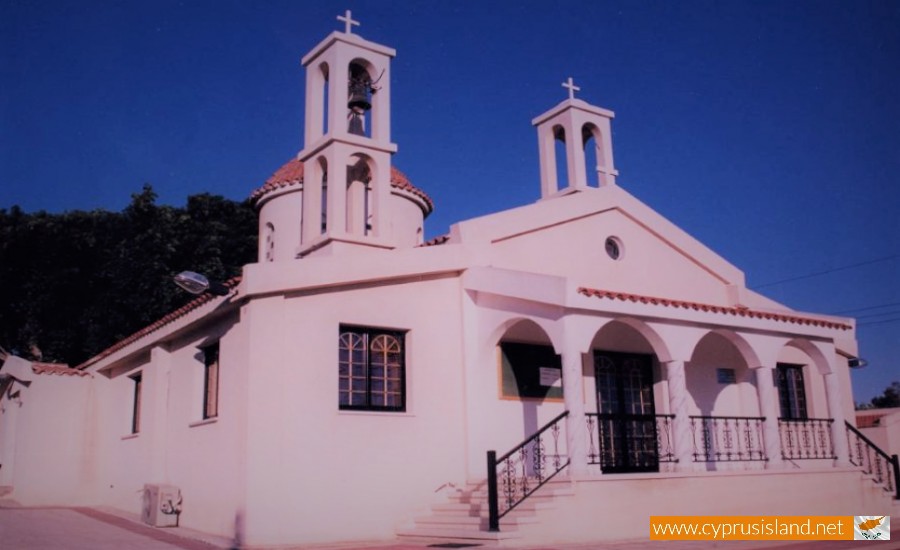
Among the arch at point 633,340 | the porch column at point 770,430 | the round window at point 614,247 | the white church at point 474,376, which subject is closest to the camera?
the white church at point 474,376

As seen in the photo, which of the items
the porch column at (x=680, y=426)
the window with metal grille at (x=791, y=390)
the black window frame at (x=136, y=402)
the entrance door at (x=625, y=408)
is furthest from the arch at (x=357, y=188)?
the window with metal grille at (x=791, y=390)

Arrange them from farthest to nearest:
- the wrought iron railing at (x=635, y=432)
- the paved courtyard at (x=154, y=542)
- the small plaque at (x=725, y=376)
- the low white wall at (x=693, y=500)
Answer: the small plaque at (x=725, y=376), the wrought iron railing at (x=635, y=432), the low white wall at (x=693, y=500), the paved courtyard at (x=154, y=542)

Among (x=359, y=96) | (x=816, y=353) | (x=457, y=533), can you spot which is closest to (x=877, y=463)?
(x=816, y=353)

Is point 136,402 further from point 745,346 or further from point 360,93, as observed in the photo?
point 745,346

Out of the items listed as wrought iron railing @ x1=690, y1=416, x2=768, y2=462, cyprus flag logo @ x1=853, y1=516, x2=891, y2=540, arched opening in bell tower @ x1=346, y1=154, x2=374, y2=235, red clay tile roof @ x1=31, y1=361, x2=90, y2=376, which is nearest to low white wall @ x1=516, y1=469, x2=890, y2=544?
cyprus flag logo @ x1=853, y1=516, x2=891, y2=540

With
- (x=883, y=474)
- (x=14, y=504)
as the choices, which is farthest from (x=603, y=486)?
(x=14, y=504)

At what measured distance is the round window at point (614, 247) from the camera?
16625mm

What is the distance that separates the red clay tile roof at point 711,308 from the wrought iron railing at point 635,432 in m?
1.90

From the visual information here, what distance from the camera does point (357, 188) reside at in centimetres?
1617

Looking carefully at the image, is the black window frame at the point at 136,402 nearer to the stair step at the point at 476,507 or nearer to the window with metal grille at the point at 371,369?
the window with metal grille at the point at 371,369

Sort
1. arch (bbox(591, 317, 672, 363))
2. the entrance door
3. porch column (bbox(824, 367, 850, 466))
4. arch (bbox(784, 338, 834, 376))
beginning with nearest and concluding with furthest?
arch (bbox(591, 317, 672, 363)) < the entrance door < porch column (bbox(824, 367, 850, 466)) < arch (bbox(784, 338, 834, 376))

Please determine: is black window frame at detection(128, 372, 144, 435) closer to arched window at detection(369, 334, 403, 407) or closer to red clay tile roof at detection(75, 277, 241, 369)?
red clay tile roof at detection(75, 277, 241, 369)

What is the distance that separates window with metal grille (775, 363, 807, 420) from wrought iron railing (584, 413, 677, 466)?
4490mm

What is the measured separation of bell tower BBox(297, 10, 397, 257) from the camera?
1470 cm
